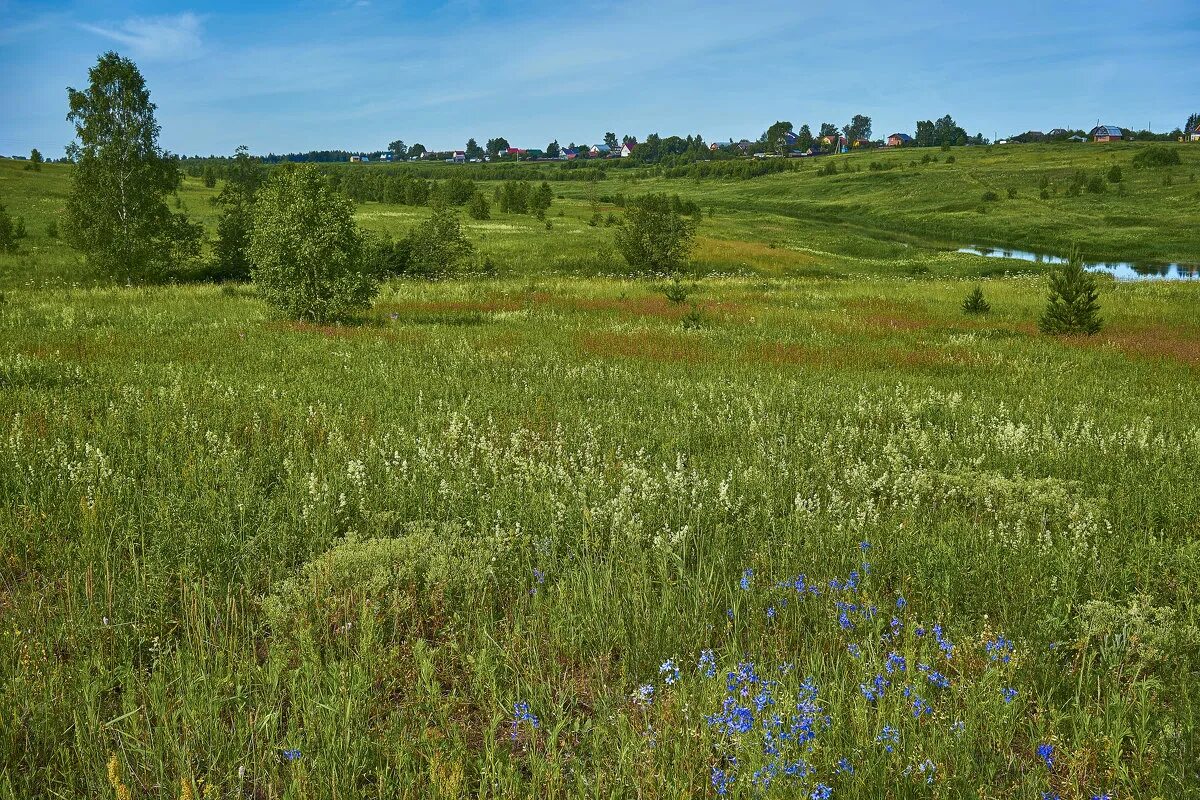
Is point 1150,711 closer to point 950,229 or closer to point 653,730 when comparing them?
point 653,730

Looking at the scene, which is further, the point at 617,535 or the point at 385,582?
the point at 617,535

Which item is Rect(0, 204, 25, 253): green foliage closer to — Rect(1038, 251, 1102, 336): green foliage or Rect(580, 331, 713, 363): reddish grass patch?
Rect(580, 331, 713, 363): reddish grass patch

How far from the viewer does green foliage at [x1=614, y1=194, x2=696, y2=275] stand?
48.1m

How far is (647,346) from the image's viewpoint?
57.4 ft

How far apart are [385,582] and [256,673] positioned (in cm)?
101

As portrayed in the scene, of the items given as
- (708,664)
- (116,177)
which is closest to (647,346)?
(708,664)

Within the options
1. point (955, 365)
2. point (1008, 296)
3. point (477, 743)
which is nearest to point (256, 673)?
point (477, 743)

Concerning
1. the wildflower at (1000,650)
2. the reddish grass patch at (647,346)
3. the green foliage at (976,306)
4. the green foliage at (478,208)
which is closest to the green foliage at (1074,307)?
the green foliage at (976,306)

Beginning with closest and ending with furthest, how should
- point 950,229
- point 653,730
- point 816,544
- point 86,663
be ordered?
point 653,730 → point 86,663 → point 816,544 → point 950,229

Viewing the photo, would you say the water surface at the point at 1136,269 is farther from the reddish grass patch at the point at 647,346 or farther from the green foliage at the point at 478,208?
the green foliage at the point at 478,208

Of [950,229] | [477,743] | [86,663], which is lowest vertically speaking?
[477,743]

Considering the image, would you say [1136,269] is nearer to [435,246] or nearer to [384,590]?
[435,246]

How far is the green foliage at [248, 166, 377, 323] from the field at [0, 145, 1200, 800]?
274 inches

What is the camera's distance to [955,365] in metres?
15.7
